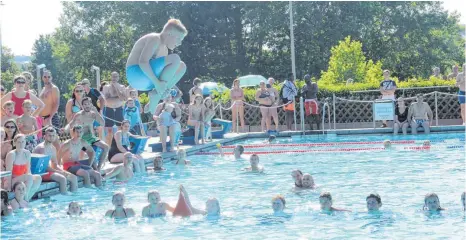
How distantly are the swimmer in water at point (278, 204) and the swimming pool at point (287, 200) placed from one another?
0.12m

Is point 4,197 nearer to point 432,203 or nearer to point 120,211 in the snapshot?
point 120,211

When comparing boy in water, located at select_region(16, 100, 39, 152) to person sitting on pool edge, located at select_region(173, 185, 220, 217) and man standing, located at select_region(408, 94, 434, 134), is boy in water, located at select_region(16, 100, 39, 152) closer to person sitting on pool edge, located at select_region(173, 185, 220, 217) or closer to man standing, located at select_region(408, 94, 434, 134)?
person sitting on pool edge, located at select_region(173, 185, 220, 217)

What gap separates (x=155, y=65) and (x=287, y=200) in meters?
3.66

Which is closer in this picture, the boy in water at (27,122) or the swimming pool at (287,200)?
the swimming pool at (287,200)

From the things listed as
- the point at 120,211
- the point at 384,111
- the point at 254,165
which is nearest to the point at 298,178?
the point at 254,165

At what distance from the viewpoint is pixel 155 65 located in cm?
779

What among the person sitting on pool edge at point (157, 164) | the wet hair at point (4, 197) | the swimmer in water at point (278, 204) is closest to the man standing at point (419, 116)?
the person sitting on pool edge at point (157, 164)

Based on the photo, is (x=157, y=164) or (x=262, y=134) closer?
(x=157, y=164)

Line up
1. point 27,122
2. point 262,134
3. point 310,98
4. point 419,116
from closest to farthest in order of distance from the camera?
point 27,122 → point 419,116 → point 310,98 → point 262,134

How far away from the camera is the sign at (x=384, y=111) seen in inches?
811

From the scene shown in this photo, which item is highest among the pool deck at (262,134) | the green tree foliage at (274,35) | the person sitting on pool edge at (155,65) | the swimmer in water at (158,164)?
the green tree foliage at (274,35)

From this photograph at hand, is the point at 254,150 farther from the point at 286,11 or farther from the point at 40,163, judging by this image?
the point at 286,11

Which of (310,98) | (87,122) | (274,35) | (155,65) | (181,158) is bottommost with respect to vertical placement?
(181,158)

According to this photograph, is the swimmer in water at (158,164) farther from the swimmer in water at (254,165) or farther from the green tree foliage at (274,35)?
the green tree foliage at (274,35)
